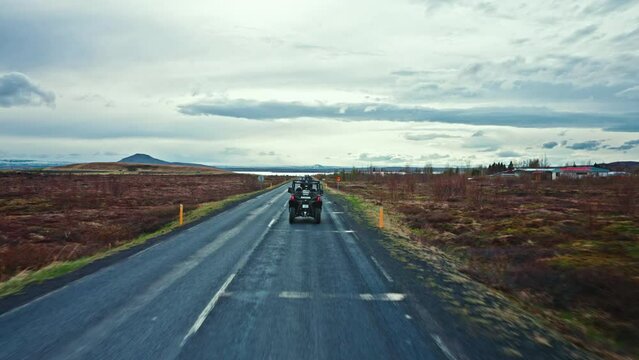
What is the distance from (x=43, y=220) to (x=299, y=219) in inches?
631

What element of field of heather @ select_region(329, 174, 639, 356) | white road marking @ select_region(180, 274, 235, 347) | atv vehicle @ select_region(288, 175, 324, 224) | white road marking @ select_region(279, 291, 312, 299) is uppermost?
atv vehicle @ select_region(288, 175, 324, 224)

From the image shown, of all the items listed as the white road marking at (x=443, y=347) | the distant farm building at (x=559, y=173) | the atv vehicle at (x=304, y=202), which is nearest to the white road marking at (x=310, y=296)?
the white road marking at (x=443, y=347)

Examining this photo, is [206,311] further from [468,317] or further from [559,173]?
[559,173]

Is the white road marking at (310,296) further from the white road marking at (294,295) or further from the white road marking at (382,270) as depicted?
the white road marking at (382,270)

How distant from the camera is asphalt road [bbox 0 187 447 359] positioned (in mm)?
5797

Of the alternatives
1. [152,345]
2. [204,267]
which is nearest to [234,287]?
[204,267]

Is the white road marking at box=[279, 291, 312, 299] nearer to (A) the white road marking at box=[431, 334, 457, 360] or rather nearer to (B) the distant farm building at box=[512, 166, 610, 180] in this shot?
(A) the white road marking at box=[431, 334, 457, 360]

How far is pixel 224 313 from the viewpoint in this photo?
742 centimetres

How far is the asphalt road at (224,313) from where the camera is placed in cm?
580

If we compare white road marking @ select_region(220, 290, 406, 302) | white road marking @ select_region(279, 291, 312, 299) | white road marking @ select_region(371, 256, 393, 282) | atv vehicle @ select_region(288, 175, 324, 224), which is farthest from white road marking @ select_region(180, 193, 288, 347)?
atv vehicle @ select_region(288, 175, 324, 224)

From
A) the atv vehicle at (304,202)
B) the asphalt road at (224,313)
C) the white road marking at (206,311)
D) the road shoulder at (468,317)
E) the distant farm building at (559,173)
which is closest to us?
the asphalt road at (224,313)

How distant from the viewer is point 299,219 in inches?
944

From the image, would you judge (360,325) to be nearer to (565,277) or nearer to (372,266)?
(372,266)

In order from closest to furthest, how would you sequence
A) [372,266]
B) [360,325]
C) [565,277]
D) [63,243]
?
[360,325] → [565,277] → [372,266] → [63,243]
